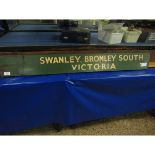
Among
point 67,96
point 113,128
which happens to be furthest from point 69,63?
point 113,128

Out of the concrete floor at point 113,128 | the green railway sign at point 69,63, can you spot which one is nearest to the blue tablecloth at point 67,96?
the green railway sign at point 69,63

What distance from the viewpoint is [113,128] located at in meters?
1.78

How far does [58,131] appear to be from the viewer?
1695 mm

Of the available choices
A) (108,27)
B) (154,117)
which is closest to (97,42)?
(108,27)

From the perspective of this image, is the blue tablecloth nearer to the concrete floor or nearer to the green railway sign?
the green railway sign

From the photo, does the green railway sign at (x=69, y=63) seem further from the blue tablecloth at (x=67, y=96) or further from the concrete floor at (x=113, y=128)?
the concrete floor at (x=113, y=128)

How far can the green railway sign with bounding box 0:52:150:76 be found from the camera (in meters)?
1.31

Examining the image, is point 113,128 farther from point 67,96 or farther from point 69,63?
point 69,63

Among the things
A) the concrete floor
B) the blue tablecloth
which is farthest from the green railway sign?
the concrete floor

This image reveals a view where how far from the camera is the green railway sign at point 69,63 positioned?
131 centimetres

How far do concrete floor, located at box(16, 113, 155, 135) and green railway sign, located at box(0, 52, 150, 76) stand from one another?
0.61 m

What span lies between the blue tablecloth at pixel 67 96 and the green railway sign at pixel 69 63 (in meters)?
0.04

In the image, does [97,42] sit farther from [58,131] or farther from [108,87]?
[58,131]

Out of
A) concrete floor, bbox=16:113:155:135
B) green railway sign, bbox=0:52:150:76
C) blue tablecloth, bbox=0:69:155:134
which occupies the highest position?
green railway sign, bbox=0:52:150:76
